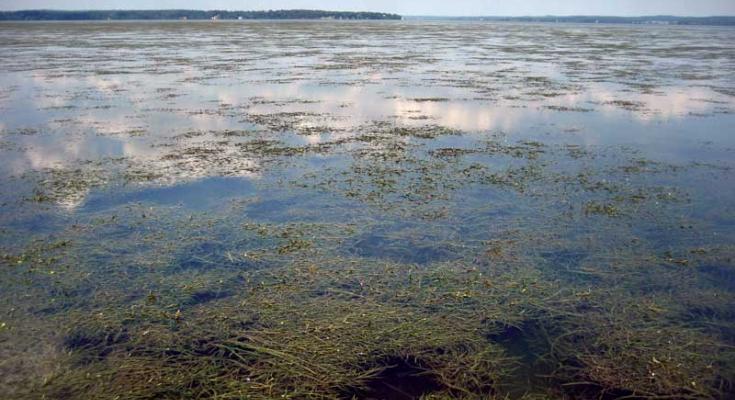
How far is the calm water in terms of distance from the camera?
23.7 ft

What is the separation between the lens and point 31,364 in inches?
287

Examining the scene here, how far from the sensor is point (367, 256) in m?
10.5

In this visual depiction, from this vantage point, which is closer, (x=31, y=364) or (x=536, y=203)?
(x=31, y=364)

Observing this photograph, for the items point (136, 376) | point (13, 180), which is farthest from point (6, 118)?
point (136, 376)

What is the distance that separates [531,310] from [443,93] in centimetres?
2289

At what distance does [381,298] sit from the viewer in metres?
8.99

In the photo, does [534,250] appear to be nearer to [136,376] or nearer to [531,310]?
[531,310]

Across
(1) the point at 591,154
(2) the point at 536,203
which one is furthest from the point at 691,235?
(1) the point at 591,154

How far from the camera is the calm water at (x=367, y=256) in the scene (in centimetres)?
723

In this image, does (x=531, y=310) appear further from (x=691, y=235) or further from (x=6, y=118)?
(x=6, y=118)

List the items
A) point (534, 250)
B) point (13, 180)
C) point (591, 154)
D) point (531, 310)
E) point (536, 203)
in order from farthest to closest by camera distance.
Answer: point (591, 154), point (13, 180), point (536, 203), point (534, 250), point (531, 310)

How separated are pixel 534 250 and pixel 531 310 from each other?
2.32 meters

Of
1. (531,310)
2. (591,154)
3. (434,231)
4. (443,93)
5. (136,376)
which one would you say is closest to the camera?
(136,376)

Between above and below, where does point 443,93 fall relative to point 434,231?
above
